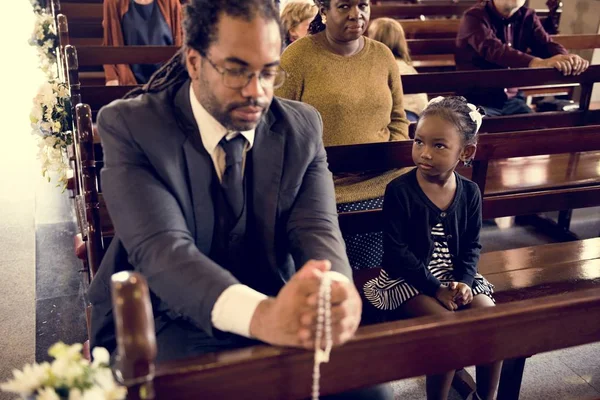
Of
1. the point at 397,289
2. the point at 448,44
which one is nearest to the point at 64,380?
the point at 397,289

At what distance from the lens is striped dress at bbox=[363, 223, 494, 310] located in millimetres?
1951

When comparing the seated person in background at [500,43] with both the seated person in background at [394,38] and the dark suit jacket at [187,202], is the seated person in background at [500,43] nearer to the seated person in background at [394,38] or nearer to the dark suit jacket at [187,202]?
the seated person in background at [394,38]

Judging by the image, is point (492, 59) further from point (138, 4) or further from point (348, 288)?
point (348, 288)

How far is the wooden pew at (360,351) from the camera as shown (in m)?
0.81

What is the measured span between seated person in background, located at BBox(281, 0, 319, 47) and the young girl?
1561 mm

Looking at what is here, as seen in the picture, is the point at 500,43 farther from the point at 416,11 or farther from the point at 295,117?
the point at 295,117

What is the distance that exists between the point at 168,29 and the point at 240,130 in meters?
2.96

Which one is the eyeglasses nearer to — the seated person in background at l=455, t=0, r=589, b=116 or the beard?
the beard

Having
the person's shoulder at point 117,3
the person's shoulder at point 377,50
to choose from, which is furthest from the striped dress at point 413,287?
the person's shoulder at point 117,3

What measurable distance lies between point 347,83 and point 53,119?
1493mm

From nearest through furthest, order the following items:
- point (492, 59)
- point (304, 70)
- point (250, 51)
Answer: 1. point (250, 51)
2. point (304, 70)
3. point (492, 59)

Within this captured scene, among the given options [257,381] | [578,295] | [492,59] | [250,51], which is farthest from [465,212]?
[492,59]

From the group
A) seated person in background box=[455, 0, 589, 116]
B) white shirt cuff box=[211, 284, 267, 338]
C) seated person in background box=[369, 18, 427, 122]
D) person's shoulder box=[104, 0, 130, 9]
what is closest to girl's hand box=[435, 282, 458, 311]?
white shirt cuff box=[211, 284, 267, 338]

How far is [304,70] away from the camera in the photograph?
2400mm
